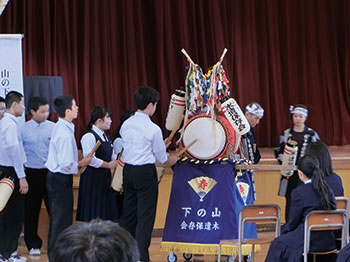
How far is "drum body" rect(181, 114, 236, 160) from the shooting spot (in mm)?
5117

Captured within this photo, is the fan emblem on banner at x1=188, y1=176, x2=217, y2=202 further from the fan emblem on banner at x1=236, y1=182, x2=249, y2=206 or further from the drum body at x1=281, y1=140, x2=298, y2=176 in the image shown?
the drum body at x1=281, y1=140, x2=298, y2=176

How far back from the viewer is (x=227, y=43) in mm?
9172

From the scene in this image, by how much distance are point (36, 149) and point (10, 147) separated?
1.58 ft

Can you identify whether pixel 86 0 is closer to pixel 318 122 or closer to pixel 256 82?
pixel 256 82

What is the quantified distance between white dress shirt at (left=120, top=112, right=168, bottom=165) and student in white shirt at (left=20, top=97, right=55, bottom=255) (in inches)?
35.9

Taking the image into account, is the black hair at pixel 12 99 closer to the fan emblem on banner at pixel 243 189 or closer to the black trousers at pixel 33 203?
the black trousers at pixel 33 203

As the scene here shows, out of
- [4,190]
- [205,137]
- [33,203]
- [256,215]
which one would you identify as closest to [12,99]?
[4,190]

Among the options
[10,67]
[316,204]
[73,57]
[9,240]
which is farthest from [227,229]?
[73,57]

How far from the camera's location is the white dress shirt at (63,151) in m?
5.01

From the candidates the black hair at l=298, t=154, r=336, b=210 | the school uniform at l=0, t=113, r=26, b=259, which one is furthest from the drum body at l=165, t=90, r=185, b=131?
the black hair at l=298, t=154, r=336, b=210

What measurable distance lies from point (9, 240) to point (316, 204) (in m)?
2.44

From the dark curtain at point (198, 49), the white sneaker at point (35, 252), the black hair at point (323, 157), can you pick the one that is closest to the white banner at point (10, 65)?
the white sneaker at point (35, 252)

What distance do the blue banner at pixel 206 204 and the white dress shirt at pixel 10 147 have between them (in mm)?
1158

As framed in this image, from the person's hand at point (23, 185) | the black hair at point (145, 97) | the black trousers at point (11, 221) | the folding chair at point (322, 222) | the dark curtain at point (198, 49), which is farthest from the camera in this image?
the dark curtain at point (198, 49)
